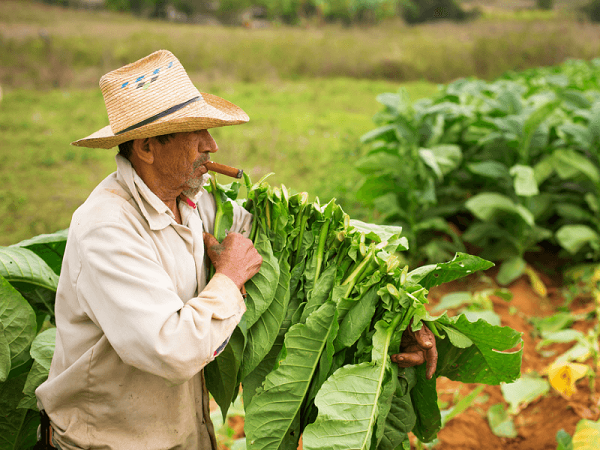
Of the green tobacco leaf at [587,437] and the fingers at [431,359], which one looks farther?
the green tobacco leaf at [587,437]

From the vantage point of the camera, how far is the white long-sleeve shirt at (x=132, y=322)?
4.06 ft

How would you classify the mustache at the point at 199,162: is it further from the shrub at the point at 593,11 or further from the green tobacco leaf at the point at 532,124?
the shrub at the point at 593,11

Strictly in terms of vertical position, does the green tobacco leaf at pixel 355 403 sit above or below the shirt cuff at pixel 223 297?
below

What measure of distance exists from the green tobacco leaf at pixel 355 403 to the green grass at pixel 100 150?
3870 mm

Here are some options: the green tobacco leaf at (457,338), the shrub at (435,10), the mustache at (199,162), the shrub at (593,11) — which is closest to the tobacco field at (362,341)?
the green tobacco leaf at (457,338)

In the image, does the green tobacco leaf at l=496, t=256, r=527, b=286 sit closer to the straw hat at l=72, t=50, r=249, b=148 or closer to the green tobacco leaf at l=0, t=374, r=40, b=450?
the straw hat at l=72, t=50, r=249, b=148

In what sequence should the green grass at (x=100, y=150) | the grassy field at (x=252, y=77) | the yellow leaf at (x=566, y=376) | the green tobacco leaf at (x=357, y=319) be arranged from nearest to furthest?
the green tobacco leaf at (x=357, y=319), the yellow leaf at (x=566, y=376), the green grass at (x=100, y=150), the grassy field at (x=252, y=77)

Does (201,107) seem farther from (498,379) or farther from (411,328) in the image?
(498,379)

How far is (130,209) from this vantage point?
1.38 metres

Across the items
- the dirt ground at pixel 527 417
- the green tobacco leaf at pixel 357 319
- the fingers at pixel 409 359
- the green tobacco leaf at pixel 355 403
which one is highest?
the green tobacco leaf at pixel 357 319

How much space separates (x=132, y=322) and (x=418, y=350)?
83 centimetres

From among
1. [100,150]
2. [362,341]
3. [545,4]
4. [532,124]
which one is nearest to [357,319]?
[362,341]

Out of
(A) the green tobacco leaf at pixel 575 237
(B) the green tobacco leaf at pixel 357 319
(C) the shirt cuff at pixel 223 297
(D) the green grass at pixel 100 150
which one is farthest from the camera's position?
(D) the green grass at pixel 100 150

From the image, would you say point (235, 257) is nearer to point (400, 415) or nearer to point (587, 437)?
point (400, 415)
